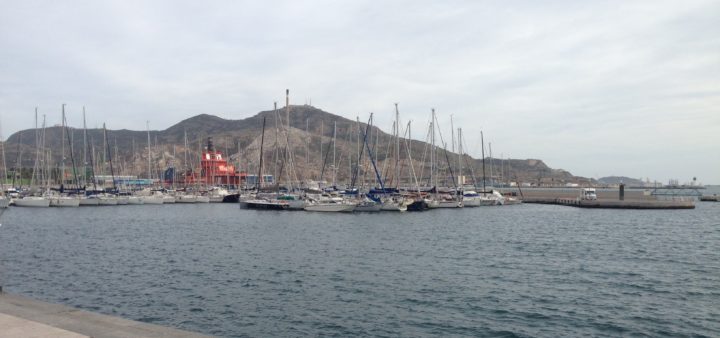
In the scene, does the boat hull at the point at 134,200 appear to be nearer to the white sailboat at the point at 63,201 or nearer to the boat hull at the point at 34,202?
the white sailboat at the point at 63,201

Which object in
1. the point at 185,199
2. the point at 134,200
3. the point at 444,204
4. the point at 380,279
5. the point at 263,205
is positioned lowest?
the point at 380,279

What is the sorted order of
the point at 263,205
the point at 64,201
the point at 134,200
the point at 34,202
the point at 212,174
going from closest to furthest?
the point at 263,205 < the point at 34,202 < the point at 64,201 < the point at 134,200 < the point at 212,174

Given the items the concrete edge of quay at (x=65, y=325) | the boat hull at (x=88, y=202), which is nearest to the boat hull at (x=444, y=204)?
the boat hull at (x=88, y=202)

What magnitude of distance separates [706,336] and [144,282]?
23568 millimetres

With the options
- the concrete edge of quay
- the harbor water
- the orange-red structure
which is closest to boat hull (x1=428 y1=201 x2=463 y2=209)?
the harbor water

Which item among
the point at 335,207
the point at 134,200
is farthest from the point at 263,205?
the point at 134,200

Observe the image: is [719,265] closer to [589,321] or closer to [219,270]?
[589,321]

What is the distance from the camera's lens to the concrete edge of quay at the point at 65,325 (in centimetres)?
1126

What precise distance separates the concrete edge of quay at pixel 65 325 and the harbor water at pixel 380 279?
5.06 meters

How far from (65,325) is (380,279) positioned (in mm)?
16441

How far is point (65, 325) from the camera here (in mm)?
12422

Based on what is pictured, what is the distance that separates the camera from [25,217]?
64875 millimetres

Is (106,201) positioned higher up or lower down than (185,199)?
higher up

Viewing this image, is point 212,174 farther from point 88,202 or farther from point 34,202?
point 34,202
